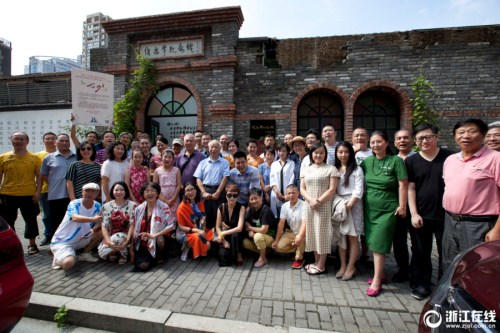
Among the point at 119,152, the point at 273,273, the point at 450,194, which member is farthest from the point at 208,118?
the point at 450,194

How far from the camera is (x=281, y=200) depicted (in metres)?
4.11

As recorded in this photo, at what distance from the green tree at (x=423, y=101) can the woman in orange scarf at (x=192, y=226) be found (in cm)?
644

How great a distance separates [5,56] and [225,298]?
23.7 metres

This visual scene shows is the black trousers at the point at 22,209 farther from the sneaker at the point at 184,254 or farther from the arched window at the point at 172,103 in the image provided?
the arched window at the point at 172,103

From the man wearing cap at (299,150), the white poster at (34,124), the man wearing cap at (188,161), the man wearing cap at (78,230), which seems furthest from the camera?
the white poster at (34,124)

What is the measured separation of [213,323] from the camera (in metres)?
2.33

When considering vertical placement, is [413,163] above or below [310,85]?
below

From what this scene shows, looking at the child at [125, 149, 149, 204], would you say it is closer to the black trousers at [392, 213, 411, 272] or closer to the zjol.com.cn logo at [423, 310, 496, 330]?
the black trousers at [392, 213, 411, 272]

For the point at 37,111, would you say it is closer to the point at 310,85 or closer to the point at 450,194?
the point at 310,85

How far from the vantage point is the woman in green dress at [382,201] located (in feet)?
9.30

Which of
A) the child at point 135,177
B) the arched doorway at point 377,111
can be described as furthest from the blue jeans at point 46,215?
the arched doorway at point 377,111

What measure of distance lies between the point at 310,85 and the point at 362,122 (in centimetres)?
201

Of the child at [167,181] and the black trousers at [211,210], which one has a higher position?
the child at [167,181]

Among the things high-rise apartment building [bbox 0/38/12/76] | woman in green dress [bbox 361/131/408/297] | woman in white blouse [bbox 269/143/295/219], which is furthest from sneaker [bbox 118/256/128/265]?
high-rise apartment building [bbox 0/38/12/76]
